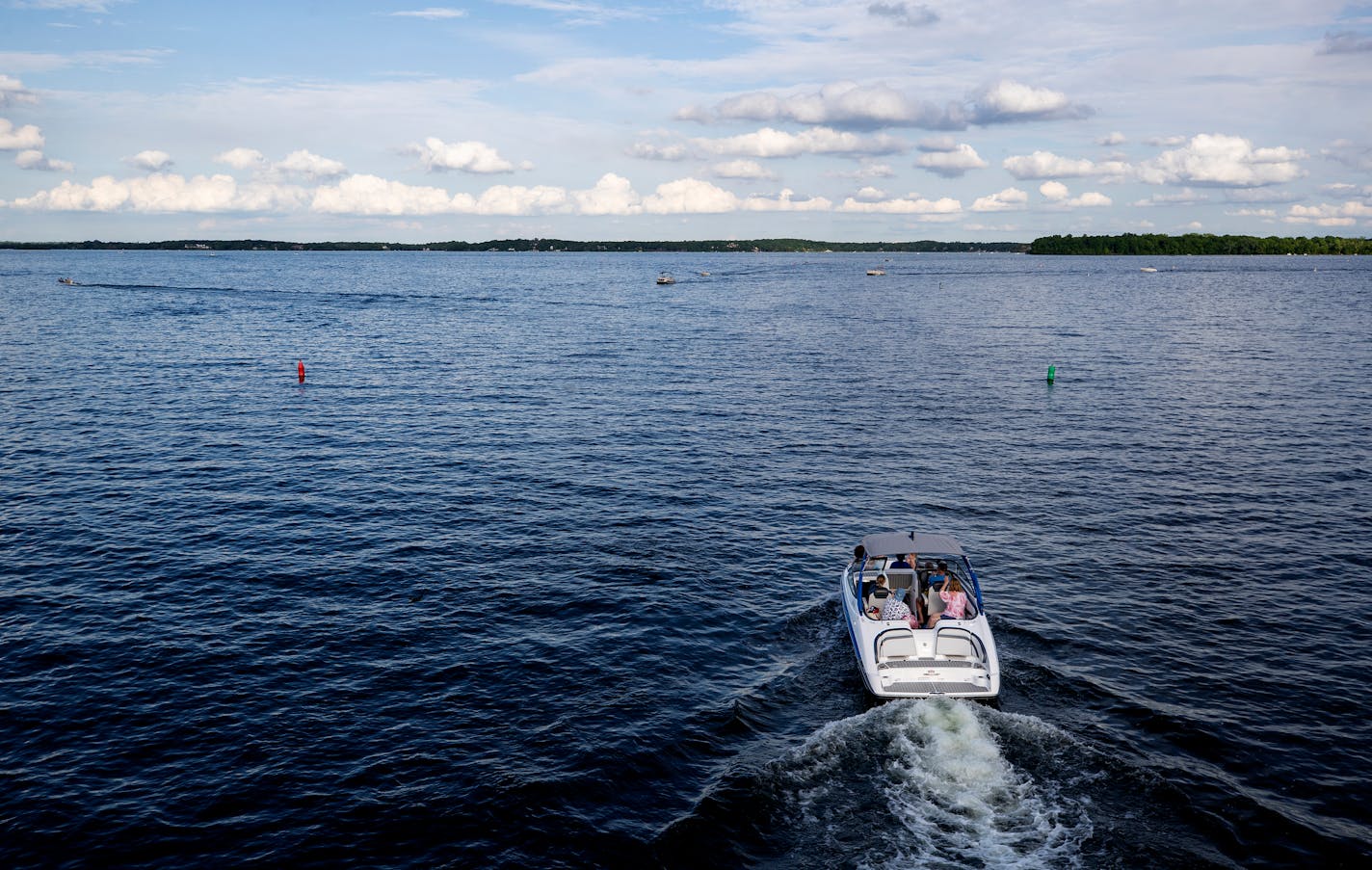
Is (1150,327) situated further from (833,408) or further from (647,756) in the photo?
(647,756)

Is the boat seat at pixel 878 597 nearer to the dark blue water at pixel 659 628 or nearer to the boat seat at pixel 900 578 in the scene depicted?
the boat seat at pixel 900 578

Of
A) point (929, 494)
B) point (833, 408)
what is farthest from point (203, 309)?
point (929, 494)

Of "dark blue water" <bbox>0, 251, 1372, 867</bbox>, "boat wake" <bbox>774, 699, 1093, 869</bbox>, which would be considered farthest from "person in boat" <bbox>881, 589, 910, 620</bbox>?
"boat wake" <bbox>774, 699, 1093, 869</bbox>

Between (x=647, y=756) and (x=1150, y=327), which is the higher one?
(x=1150, y=327)

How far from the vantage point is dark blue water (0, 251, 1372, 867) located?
18.9m

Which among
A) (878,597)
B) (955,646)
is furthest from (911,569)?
(955,646)

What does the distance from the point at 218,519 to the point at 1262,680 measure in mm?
37482

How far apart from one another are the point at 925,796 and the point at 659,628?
34.7ft

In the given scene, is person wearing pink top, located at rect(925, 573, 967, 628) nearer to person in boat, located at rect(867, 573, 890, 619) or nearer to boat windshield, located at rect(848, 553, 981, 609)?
boat windshield, located at rect(848, 553, 981, 609)

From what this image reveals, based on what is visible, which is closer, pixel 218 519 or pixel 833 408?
pixel 218 519

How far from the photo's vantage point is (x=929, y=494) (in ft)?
136

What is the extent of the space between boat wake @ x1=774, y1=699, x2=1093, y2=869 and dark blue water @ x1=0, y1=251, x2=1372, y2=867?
0.09 m

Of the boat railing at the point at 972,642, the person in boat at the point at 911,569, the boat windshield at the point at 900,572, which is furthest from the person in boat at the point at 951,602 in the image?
the boat railing at the point at 972,642

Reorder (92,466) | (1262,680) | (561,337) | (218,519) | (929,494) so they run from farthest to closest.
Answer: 1. (561,337)
2. (92,466)
3. (929,494)
4. (218,519)
5. (1262,680)
